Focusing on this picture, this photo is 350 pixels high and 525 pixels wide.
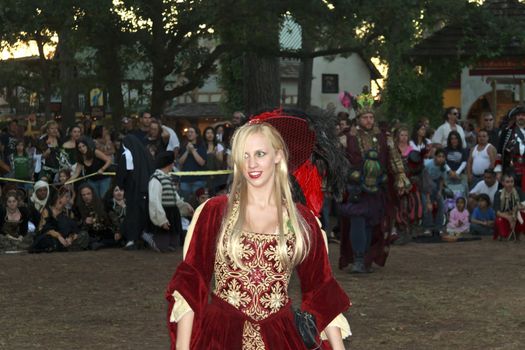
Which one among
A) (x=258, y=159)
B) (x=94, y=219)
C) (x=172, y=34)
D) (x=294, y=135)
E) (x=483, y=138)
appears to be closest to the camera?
(x=258, y=159)

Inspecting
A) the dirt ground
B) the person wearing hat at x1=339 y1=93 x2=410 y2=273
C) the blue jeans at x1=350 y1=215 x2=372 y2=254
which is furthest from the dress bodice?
the blue jeans at x1=350 y1=215 x2=372 y2=254

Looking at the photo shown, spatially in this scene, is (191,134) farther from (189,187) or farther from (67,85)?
(67,85)

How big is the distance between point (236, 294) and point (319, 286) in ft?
1.31

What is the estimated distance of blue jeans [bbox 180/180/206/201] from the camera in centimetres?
1820

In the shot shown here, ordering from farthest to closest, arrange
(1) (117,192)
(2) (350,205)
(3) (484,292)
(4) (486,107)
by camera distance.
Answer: (4) (486,107), (1) (117,192), (2) (350,205), (3) (484,292)

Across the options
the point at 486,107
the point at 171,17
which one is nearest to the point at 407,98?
the point at 171,17

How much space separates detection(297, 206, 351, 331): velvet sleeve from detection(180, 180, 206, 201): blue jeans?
12884 millimetres

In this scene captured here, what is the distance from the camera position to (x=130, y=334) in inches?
380

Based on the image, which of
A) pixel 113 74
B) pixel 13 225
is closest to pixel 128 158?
pixel 13 225

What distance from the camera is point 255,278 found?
5.13m

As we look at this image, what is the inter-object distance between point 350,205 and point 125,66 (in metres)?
9.04

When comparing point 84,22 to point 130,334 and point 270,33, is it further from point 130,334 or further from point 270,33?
point 130,334

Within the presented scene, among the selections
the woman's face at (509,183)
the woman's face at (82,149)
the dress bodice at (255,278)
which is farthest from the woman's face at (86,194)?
the dress bodice at (255,278)

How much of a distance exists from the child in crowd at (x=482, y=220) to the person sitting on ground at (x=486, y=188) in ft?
0.70
